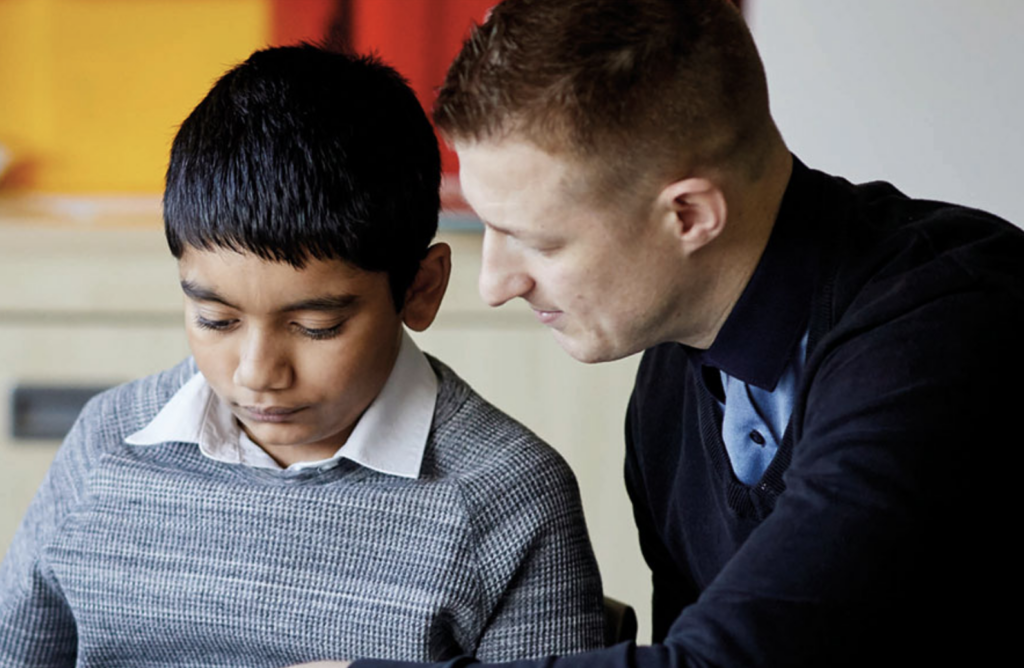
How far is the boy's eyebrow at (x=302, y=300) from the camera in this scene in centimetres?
108

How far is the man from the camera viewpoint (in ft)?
2.85

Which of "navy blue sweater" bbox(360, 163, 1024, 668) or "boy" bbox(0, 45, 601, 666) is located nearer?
"navy blue sweater" bbox(360, 163, 1024, 668)

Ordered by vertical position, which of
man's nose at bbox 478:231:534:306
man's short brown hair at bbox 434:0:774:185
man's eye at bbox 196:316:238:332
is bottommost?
man's eye at bbox 196:316:238:332

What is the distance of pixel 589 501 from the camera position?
224 cm

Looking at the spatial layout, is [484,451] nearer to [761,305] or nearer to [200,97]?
[761,305]

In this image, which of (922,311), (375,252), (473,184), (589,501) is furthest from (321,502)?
(589,501)

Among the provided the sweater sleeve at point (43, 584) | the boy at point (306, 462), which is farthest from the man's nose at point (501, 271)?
the sweater sleeve at point (43, 584)

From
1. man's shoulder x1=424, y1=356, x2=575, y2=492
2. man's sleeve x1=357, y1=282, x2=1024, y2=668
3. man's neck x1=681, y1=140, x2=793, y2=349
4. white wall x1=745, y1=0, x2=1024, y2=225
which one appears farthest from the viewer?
white wall x1=745, y1=0, x2=1024, y2=225

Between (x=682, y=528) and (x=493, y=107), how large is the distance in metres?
0.51

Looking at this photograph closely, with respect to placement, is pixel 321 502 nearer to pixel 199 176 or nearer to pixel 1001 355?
pixel 199 176

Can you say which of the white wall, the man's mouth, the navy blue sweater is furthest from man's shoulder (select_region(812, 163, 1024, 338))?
the white wall

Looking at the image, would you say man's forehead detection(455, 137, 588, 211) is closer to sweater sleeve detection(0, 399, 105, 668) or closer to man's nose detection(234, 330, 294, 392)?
man's nose detection(234, 330, 294, 392)

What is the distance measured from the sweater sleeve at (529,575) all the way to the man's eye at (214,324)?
27 cm

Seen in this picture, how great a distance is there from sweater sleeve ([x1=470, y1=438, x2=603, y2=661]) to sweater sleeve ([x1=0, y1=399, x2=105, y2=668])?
434mm
